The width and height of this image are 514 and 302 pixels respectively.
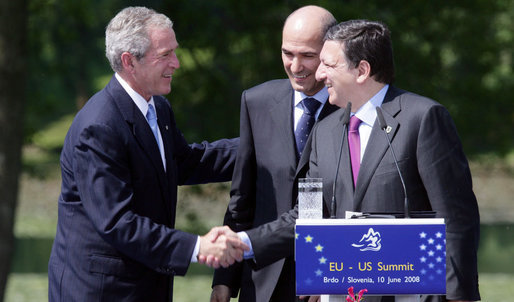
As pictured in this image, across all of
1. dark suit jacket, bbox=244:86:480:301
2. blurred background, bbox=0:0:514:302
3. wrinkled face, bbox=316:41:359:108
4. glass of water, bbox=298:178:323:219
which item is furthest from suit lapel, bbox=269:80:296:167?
blurred background, bbox=0:0:514:302

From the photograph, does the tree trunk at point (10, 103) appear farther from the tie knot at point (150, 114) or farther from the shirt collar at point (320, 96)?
the shirt collar at point (320, 96)

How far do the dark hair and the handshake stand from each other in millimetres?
1059

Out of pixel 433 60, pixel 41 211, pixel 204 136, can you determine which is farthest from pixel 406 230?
pixel 41 211

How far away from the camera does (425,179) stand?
11.5ft

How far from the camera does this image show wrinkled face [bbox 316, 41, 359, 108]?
370 cm

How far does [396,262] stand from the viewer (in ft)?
10.2

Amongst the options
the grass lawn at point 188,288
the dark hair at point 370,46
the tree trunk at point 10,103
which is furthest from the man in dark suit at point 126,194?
the grass lawn at point 188,288

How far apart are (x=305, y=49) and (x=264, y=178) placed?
25.7 inches

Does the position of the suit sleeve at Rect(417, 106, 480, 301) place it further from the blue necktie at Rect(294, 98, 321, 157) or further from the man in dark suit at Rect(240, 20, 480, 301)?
the blue necktie at Rect(294, 98, 321, 157)

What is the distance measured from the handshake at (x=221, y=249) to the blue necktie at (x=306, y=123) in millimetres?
514

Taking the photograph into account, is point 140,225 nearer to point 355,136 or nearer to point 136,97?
point 136,97

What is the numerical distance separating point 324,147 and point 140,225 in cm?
89

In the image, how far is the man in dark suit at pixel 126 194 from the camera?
13.0 ft

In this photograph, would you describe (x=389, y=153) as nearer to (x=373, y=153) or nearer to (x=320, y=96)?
(x=373, y=153)
